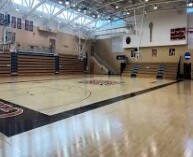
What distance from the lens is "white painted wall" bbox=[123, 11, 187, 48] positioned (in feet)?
56.9

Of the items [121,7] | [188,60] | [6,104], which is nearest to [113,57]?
[121,7]

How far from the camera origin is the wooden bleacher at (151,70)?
16.9 m

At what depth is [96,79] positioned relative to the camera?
46.4 ft

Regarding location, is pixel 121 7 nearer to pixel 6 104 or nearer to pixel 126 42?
pixel 126 42

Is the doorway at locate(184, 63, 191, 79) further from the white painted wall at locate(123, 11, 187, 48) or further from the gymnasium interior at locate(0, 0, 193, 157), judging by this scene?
the white painted wall at locate(123, 11, 187, 48)

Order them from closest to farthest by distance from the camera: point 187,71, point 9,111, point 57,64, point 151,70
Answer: point 9,111
point 187,71
point 151,70
point 57,64

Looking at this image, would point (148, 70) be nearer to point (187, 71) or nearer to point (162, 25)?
point (187, 71)

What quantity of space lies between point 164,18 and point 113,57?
269 inches

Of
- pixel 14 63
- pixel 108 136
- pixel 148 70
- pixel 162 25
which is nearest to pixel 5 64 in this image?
pixel 14 63

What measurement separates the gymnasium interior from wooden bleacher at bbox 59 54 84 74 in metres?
0.10

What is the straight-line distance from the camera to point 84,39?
22516 millimetres

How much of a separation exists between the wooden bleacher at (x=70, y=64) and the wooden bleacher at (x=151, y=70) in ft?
16.4

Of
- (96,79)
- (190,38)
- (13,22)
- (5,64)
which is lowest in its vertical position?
(96,79)

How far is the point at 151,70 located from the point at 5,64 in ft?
40.8
